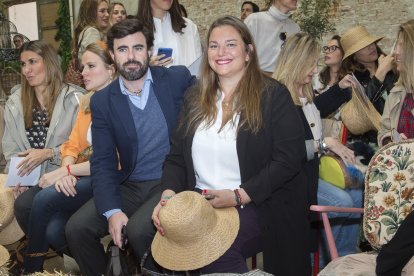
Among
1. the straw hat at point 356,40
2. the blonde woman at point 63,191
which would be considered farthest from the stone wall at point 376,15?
the blonde woman at point 63,191

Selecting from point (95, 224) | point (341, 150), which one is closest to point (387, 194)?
point (341, 150)

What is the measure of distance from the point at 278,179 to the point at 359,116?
3.99ft

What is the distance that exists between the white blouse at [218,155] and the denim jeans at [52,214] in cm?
96

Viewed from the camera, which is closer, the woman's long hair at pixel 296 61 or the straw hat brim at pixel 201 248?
the straw hat brim at pixel 201 248

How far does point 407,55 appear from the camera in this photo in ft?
10.8

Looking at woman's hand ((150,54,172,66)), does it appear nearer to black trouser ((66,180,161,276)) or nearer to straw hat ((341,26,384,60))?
black trouser ((66,180,161,276))

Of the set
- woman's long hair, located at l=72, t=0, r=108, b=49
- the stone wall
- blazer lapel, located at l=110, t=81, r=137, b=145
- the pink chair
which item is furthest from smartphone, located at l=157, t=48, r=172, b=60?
the stone wall

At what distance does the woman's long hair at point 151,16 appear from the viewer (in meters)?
4.12

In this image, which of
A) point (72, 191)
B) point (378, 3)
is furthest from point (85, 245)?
point (378, 3)

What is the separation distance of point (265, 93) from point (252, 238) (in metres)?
0.73

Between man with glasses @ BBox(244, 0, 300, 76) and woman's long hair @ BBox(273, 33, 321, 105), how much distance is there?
1076mm

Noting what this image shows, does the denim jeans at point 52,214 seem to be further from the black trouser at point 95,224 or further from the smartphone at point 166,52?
the smartphone at point 166,52

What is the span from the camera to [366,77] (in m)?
4.45

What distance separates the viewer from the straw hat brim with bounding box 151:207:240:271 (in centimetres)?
256
